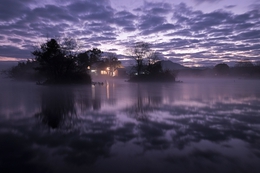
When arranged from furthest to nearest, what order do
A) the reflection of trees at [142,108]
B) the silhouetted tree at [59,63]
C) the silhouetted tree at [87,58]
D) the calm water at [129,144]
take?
1. the silhouetted tree at [87,58]
2. the silhouetted tree at [59,63]
3. the reflection of trees at [142,108]
4. the calm water at [129,144]

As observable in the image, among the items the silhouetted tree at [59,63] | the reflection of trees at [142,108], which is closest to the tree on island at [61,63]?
the silhouetted tree at [59,63]

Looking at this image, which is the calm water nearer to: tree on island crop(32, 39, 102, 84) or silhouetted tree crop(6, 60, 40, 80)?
tree on island crop(32, 39, 102, 84)

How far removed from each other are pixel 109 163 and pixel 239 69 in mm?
115174

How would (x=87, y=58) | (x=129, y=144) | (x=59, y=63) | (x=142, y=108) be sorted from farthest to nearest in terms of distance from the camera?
(x=87, y=58) < (x=59, y=63) < (x=142, y=108) < (x=129, y=144)

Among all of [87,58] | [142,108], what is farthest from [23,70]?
[142,108]

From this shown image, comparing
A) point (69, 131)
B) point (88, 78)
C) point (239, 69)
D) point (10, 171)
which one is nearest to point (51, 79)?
point (88, 78)

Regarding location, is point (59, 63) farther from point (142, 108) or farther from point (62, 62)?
point (142, 108)

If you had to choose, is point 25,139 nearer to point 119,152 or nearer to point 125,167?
point 119,152

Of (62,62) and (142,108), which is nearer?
(142,108)

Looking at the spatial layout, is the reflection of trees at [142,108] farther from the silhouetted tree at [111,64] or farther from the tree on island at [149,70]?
the silhouetted tree at [111,64]

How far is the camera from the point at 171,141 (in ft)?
17.6

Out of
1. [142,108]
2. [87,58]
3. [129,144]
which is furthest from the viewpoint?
[87,58]

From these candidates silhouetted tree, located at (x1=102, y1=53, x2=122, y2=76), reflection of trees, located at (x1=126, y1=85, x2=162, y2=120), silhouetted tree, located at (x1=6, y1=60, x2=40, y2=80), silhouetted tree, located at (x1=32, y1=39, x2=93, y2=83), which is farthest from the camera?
silhouetted tree, located at (x1=102, y1=53, x2=122, y2=76)

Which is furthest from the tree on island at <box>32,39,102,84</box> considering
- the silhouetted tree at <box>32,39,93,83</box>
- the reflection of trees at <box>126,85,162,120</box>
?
the reflection of trees at <box>126,85,162,120</box>
